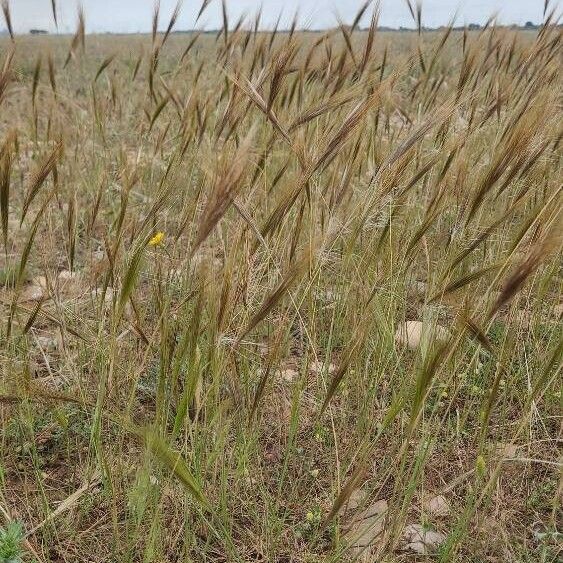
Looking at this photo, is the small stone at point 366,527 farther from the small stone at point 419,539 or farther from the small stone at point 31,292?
the small stone at point 31,292

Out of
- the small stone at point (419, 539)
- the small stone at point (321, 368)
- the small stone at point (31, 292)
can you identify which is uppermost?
the small stone at point (321, 368)

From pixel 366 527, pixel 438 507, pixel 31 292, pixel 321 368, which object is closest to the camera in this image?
pixel 366 527

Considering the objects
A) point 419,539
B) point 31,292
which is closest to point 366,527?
point 419,539

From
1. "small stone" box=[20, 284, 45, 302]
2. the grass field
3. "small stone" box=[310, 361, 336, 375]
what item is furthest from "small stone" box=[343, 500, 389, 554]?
"small stone" box=[20, 284, 45, 302]

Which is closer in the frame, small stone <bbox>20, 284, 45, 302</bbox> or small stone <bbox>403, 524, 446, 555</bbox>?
small stone <bbox>403, 524, 446, 555</bbox>

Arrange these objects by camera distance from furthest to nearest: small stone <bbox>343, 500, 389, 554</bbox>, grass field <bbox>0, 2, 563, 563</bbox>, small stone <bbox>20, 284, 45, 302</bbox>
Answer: small stone <bbox>20, 284, 45, 302</bbox>, small stone <bbox>343, 500, 389, 554</bbox>, grass field <bbox>0, 2, 563, 563</bbox>

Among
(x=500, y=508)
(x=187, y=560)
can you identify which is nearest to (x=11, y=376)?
(x=187, y=560)

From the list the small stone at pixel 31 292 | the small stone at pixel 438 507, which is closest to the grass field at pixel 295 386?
the small stone at pixel 438 507

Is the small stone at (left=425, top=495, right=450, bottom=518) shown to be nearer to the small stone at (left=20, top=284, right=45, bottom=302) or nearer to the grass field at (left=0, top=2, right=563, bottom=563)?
the grass field at (left=0, top=2, right=563, bottom=563)

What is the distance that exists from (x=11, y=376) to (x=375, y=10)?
1406 millimetres

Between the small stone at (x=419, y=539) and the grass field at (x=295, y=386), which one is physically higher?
the grass field at (x=295, y=386)

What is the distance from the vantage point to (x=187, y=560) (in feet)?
3.74

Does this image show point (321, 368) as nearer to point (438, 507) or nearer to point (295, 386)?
point (295, 386)

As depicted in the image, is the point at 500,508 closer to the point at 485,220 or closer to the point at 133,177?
the point at 485,220
